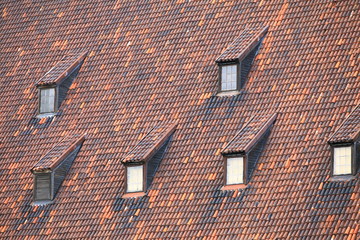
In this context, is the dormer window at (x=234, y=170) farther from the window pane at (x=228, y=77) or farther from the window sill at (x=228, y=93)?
the window pane at (x=228, y=77)

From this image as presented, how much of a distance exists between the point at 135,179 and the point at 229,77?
544 cm

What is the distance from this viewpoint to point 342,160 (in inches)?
1502

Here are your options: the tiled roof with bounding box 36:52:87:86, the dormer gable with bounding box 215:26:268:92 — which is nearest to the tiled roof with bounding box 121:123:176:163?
the dormer gable with bounding box 215:26:268:92

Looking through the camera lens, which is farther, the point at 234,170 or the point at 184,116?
the point at 184,116

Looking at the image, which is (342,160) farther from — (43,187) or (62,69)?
(62,69)

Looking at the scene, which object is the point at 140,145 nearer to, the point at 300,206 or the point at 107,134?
the point at 107,134

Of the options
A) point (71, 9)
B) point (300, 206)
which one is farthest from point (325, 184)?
point (71, 9)

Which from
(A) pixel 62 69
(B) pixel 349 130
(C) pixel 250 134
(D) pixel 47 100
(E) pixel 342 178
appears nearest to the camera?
(E) pixel 342 178

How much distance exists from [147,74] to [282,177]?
9242mm

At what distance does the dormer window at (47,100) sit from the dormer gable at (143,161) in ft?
19.2

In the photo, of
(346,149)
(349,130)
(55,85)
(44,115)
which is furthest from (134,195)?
(349,130)

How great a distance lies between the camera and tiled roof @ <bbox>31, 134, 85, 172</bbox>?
145ft

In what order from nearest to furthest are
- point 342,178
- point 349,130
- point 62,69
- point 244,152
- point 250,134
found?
point 342,178
point 349,130
point 244,152
point 250,134
point 62,69

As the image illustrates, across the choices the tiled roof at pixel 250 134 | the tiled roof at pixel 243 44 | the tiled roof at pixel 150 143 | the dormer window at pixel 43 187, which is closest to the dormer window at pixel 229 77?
the tiled roof at pixel 243 44
